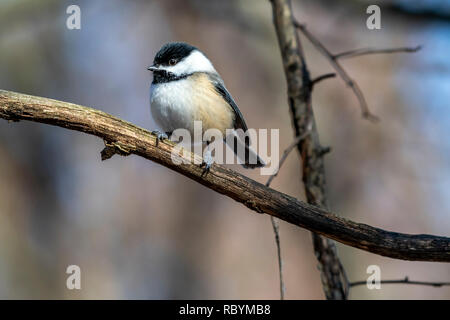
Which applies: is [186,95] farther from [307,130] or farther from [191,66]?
[307,130]

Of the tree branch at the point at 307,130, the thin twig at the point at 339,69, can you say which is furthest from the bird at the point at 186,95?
the thin twig at the point at 339,69

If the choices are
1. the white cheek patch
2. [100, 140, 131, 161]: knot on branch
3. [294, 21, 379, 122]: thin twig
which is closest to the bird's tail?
the white cheek patch

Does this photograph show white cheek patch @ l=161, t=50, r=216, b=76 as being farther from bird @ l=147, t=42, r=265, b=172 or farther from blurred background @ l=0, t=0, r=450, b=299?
blurred background @ l=0, t=0, r=450, b=299

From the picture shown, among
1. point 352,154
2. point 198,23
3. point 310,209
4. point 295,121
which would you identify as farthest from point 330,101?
point 310,209

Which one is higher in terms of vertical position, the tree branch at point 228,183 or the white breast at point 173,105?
the white breast at point 173,105

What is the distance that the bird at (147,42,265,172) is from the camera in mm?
3605

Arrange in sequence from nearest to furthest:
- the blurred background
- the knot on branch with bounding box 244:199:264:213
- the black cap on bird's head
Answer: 1. the knot on branch with bounding box 244:199:264:213
2. the black cap on bird's head
3. the blurred background

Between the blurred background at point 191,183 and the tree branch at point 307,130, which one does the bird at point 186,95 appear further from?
the blurred background at point 191,183

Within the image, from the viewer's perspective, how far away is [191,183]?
25.1 feet

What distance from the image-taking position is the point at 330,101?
7512 mm

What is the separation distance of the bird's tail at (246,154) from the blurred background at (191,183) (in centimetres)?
276

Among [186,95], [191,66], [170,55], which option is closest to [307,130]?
[186,95]

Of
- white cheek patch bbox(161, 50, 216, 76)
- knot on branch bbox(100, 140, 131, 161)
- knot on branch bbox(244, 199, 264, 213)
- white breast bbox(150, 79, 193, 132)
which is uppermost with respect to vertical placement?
white cheek patch bbox(161, 50, 216, 76)

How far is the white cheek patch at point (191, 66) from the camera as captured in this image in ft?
12.4
